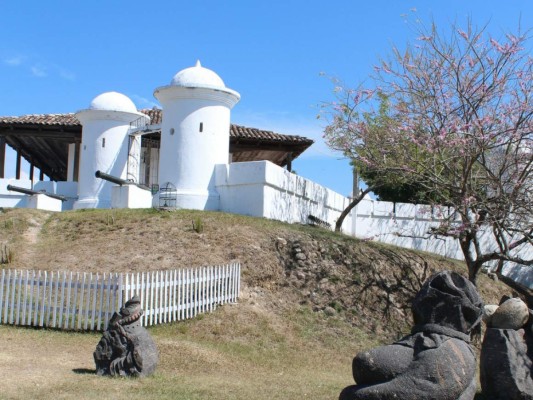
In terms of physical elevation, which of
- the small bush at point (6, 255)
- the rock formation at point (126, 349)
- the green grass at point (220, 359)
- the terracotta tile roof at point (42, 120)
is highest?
the terracotta tile roof at point (42, 120)

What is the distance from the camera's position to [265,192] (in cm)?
1791

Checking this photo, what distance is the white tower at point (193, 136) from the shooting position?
19.3 meters

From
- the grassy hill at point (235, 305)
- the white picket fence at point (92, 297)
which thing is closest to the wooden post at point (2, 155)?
the grassy hill at point (235, 305)

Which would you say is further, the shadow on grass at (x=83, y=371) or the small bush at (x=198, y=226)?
the small bush at (x=198, y=226)

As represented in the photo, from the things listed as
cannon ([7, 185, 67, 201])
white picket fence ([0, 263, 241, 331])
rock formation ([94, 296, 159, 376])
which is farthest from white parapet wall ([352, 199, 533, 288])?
rock formation ([94, 296, 159, 376])

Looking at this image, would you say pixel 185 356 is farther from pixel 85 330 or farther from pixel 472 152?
pixel 472 152

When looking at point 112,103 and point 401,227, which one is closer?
point 401,227

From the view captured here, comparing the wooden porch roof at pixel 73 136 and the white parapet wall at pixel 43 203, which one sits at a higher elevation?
the wooden porch roof at pixel 73 136

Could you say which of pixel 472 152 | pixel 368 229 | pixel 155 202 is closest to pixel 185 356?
pixel 472 152

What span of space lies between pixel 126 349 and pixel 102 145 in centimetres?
1489

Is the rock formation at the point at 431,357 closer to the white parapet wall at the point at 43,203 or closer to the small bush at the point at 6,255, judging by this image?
the small bush at the point at 6,255

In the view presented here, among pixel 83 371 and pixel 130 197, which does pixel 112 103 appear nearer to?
pixel 130 197

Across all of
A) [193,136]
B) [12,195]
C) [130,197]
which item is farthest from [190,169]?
[12,195]

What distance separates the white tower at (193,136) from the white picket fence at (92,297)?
6.73 meters
